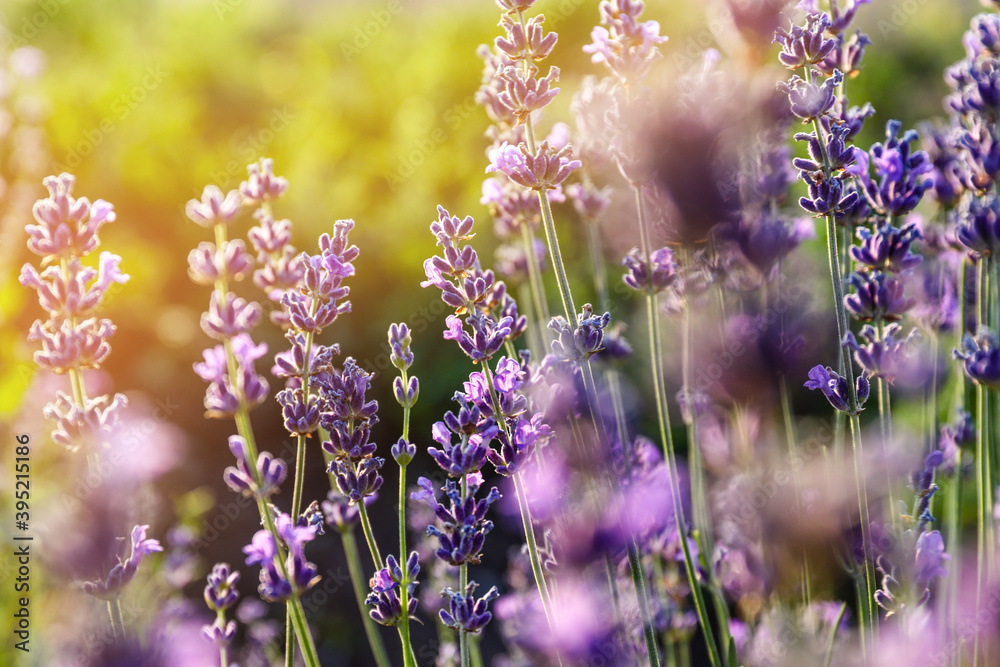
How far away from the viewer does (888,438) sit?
1.39 meters

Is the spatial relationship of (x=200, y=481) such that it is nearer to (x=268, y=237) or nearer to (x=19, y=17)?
(x=268, y=237)

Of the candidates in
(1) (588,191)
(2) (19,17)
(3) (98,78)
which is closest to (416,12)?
(3) (98,78)

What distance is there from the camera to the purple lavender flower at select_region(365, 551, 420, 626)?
1.24 m

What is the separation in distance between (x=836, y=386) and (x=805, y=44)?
590 mm

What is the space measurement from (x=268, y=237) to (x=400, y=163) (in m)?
5.08

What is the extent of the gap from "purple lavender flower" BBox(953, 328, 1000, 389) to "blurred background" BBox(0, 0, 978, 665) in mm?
1836

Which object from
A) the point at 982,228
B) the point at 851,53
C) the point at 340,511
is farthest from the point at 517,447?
the point at 851,53

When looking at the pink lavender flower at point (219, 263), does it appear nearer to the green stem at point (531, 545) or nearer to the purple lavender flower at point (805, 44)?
the green stem at point (531, 545)

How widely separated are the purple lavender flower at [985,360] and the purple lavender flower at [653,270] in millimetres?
560

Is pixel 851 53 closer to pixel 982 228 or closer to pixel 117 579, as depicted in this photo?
pixel 982 228

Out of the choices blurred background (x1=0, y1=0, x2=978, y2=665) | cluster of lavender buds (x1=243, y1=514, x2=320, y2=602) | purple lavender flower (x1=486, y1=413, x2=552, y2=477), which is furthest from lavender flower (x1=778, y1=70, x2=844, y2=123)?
blurred background (x1=0, y1=0, x2=978, y2=665)

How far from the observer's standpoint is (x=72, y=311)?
121 centimetres

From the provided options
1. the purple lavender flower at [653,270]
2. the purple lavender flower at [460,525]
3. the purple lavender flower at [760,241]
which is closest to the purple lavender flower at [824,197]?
the purple lavender flower at [760,241]

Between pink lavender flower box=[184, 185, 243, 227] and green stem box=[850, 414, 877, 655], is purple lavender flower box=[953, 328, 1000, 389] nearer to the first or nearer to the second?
green stem box=[850, 414, 877, 655]
